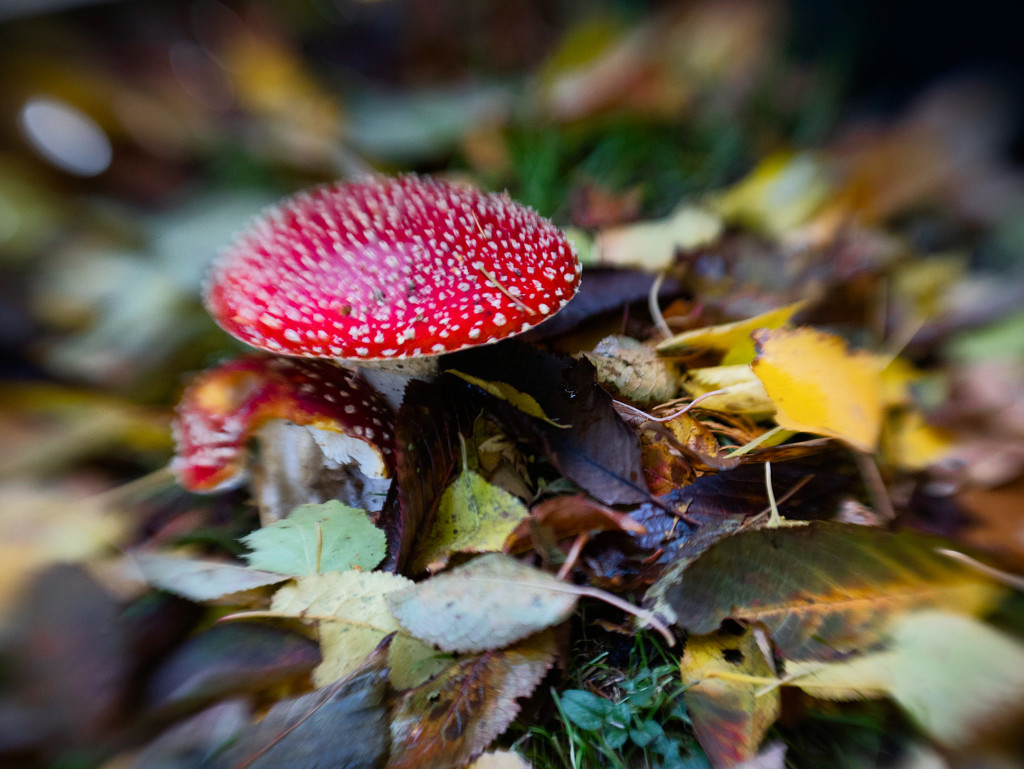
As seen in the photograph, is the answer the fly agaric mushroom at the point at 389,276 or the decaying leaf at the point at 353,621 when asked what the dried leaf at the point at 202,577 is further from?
the fly agaric mushroom at the point at 389,276

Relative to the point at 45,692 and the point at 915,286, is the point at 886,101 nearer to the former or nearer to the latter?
the point at 915,286

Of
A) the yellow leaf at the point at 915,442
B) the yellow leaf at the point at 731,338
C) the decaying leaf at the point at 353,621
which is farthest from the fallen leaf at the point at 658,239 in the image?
the decaying leaf at the point at 353,621

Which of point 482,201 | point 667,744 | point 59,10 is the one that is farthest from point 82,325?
point 667,744

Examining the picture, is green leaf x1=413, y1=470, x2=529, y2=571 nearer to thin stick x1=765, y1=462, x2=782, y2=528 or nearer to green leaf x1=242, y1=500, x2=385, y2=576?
green leaf x1=242, y1=500, x2=385, y2=576

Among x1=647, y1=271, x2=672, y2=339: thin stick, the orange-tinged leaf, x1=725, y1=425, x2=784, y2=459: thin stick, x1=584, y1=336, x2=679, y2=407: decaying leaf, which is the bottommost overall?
x1=725, y1=425, x2=784, y2=459: thin stick

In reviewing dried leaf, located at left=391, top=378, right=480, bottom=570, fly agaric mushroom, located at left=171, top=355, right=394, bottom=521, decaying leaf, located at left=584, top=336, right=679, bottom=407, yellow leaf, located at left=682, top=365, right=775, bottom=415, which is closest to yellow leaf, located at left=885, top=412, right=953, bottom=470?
yellow leaf, located at left=682, top=365, right=775, bottom=415
